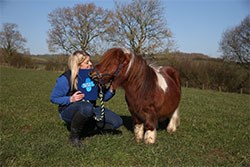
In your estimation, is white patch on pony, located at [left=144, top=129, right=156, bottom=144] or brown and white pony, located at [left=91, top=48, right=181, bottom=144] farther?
white patch on pony, located at [left=144, top=129, right=156, bottom=144]

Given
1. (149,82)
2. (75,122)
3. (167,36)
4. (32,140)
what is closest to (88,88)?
(75,122)

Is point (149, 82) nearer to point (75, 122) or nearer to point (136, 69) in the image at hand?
point (136, 69)

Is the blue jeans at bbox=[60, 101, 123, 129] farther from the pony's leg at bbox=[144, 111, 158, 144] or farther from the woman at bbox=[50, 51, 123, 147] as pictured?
the pony's leg at bbox=[144, 111, 158, 144]

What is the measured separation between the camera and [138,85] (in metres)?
4.80

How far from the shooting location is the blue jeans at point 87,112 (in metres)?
4.81

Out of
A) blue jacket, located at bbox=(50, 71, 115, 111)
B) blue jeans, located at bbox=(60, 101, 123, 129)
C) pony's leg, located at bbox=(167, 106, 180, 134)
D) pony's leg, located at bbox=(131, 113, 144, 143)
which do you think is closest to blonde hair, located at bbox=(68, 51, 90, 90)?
blue jacket, located at bbox=(50, 71, 115, 111)

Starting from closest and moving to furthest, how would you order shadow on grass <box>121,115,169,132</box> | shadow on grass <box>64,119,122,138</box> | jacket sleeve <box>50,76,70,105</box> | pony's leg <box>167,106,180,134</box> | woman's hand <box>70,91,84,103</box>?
woman's hand <box>70,91,84,103</box>
jacket sleeve <box>50,76,70,105</box>
shadow on grass <box>64,119,122,138</box>
pony's leg <box>167,106,180,134</box>
shadow on grass <box>121,115,169,132</box>

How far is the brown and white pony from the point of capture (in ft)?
14.8

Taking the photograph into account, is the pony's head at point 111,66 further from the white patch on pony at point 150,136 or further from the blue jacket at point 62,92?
the white patch on pony at point 150,136

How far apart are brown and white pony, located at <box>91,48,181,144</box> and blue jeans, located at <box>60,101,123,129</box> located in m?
0.47

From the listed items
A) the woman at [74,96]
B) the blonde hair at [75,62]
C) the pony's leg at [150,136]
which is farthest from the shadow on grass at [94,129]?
the blonde hair at [75,62]

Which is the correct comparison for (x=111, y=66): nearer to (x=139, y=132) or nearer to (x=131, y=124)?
(x=139, y=132)

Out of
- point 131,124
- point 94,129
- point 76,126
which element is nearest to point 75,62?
point 76,126

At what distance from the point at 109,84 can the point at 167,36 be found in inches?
1237
